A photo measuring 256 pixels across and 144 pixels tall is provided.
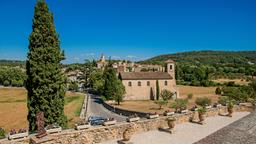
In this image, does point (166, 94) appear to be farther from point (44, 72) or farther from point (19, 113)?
point (44, 72)

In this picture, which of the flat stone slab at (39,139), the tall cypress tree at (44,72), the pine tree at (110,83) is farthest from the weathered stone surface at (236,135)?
the pine tree at (110,83)

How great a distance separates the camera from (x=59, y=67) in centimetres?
2423

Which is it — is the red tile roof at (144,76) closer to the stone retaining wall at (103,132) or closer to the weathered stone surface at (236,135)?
the stone retaining wall at (103,132)

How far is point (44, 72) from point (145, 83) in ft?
184

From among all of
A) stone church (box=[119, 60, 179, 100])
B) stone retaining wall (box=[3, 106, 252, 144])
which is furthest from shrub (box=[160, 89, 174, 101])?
stone retaining wall (box=[3, 106, 252, 144])

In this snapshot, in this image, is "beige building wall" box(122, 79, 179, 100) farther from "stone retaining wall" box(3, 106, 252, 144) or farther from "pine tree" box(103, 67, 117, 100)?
"stone retaining wall" box(3, 106, 252, 144)

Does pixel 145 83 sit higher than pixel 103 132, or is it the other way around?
pixel 145 83

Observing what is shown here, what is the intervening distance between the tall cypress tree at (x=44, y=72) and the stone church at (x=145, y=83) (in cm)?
5215

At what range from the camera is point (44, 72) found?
2291 cm

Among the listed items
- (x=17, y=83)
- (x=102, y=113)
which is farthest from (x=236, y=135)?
(x=17, y=83)

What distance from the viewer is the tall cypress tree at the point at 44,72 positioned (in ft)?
74.5

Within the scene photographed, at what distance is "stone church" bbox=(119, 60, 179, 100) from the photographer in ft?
250

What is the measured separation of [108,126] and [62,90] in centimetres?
865

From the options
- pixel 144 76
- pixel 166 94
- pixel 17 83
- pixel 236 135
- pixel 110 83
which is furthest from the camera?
pixel 17 83
